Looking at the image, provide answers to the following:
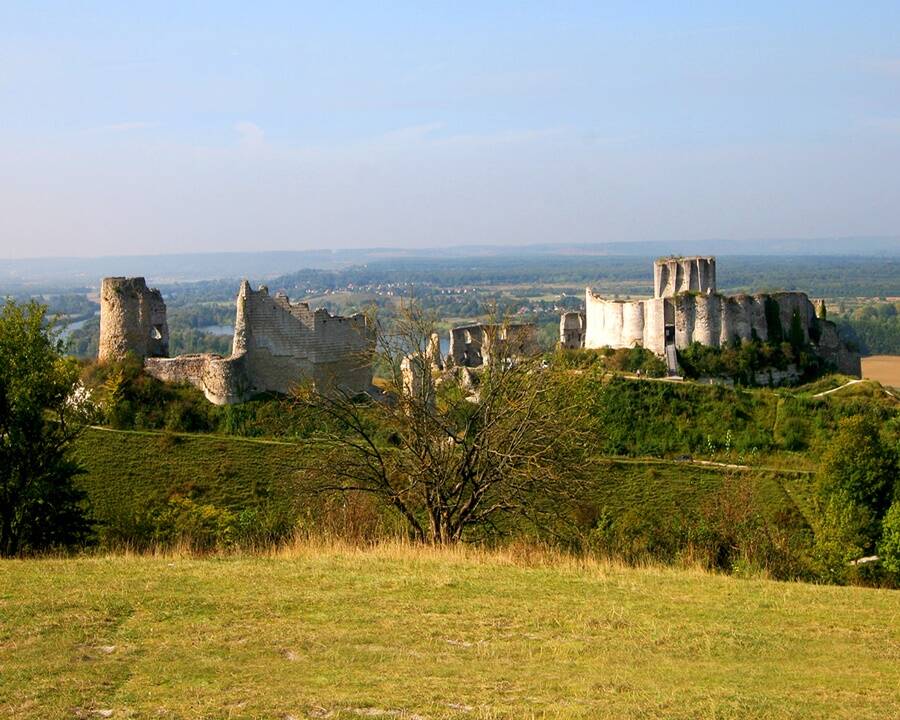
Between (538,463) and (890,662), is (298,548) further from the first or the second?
(890,662)

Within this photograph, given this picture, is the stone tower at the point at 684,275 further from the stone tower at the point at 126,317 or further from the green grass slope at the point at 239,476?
the stone tower at the point at 126,317

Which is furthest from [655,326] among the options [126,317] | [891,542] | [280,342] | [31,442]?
[31,442]

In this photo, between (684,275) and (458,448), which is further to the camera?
(684,275)

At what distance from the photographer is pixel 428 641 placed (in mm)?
8742

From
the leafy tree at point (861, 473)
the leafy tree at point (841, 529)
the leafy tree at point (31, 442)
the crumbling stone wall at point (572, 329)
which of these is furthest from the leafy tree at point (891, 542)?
the crumbling stone wall at point (572, 329)

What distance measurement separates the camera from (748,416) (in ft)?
118

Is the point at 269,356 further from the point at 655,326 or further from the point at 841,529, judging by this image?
the point at 841,529

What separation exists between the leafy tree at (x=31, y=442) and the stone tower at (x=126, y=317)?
1644 cm

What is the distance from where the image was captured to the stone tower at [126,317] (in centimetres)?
3291

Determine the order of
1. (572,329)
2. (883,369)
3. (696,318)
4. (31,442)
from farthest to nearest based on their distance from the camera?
(883,369), (572,329), (696,318), (31,442)

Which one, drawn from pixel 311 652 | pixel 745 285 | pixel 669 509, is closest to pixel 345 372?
pixel 669 509

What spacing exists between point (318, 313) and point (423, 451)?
1731 cm

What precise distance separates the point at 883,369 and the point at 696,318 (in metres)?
41.1

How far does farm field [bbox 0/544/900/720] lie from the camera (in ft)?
23.7
